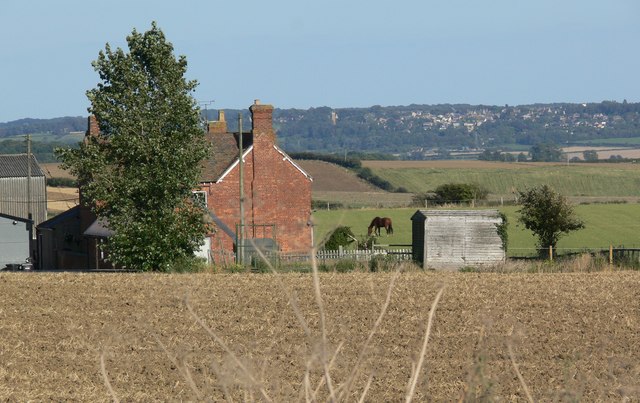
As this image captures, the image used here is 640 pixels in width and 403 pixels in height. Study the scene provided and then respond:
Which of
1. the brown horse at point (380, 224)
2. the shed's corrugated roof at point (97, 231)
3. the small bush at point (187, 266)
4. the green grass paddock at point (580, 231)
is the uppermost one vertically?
the shed's corrugated roof at point (97, 231)

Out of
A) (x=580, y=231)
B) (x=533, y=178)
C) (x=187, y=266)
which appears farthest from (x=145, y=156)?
(x=533, y=178)

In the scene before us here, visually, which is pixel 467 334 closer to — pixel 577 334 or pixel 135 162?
pixel 577 334

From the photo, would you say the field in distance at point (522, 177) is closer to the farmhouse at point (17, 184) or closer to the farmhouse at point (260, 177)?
the farmhouse at point (17, 184)

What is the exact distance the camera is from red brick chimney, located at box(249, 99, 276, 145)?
51094 mm

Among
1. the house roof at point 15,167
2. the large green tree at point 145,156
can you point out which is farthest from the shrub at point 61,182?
Answer: the large green tree at point 145,156

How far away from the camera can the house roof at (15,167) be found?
8694cm

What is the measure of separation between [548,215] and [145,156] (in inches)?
763

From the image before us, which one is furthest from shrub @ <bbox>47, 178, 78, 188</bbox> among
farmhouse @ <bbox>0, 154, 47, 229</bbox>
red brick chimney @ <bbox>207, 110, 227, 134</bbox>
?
red brick chimney @ <bbox>207, 110, 227, 134</bbox>

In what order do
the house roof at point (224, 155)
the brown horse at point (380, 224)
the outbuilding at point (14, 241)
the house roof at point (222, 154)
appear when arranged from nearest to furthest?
the house roof at point (224, 155), the house roof at point (222, 154), the outbuilding at point (14, 241), the brown horse at point (380, 224)

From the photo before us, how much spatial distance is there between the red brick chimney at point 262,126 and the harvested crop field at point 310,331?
16708mm

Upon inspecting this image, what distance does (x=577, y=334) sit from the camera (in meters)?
21.9

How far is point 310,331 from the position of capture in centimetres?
1534

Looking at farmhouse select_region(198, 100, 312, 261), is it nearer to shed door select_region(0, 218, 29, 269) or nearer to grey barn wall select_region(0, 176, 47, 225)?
shed door select_region(0, 218, 29, 269)

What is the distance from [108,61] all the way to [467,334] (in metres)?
23.3
